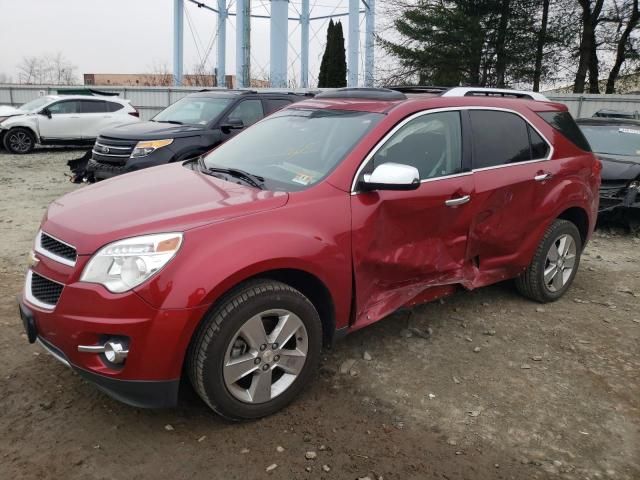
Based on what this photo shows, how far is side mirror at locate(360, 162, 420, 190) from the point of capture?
321 centimetres

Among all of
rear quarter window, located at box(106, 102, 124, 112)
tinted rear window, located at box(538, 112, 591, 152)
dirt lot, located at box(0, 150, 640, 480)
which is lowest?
dirt lot, located at box(0, 150, 640, 480)

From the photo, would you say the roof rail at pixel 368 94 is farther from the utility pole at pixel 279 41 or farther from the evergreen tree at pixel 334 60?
the evergreen tree at pixel 334 60

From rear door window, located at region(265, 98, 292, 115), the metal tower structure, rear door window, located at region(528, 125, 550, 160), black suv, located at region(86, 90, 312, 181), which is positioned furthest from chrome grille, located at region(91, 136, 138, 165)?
the metal tower structure

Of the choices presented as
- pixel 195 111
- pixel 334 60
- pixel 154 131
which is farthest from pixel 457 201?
pixel 334 60

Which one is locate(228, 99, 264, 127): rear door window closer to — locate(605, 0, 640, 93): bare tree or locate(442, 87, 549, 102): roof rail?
locate(442, 87, 549, 102): roof rail

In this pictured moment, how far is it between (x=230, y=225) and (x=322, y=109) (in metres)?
1.53

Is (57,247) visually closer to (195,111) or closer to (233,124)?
(233,124)

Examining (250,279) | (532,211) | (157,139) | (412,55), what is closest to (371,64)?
(412,55)

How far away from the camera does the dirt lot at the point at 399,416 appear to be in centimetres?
274

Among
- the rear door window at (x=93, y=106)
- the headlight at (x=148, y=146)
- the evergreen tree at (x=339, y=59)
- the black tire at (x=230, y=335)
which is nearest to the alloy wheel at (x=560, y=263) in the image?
the black tire at (x=230, y=335)

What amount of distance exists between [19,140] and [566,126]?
14.6 m

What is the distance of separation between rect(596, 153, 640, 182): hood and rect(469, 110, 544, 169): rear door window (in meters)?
3.53

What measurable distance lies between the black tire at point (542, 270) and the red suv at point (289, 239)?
28 mm

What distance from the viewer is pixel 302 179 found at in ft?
11.1
